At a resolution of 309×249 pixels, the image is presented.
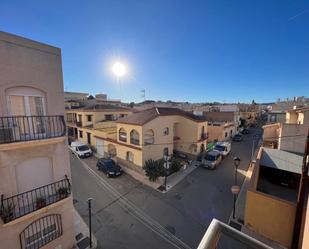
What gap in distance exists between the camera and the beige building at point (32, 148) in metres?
5.03

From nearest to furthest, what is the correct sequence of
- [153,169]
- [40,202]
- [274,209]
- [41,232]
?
[40,202] → [41,232] → [274,209] → [153,169]

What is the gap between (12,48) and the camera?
5.04 metres

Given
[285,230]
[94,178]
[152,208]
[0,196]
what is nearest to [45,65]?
[0,196]

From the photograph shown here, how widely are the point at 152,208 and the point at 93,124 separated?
16.3 meters

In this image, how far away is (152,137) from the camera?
16.1 meters

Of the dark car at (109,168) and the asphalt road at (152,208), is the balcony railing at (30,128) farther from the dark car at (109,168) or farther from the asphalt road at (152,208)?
the dark car at (109,168)

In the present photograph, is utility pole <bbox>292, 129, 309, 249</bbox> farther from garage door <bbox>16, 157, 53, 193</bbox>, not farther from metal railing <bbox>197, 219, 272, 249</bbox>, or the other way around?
garage door <bbox>16, 157, 53, 193</bbox>

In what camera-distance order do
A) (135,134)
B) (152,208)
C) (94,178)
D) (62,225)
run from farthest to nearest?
(135,134) → (94,178) → (152,208) → (62,225)

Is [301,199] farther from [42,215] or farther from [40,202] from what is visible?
[42,215]

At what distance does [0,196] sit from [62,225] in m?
2.87

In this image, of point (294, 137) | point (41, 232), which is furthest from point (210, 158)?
point (41, 232)

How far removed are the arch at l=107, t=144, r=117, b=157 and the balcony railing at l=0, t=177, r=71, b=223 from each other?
12876 mm

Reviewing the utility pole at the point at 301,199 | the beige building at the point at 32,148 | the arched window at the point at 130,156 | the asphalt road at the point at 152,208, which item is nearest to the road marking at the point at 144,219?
the asphalt road at the point at 152,208

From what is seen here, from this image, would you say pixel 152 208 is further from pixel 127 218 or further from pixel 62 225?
pixel 62 225
